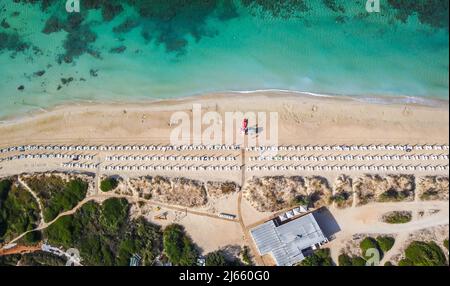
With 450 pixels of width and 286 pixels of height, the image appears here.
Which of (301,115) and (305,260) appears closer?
(305,260)

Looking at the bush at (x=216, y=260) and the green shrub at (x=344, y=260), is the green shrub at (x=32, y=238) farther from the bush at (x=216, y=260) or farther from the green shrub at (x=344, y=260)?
the green shrub at (x=344, y=260)

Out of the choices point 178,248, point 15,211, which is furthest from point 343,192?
point 15,211

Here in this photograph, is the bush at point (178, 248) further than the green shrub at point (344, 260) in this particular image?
Yes

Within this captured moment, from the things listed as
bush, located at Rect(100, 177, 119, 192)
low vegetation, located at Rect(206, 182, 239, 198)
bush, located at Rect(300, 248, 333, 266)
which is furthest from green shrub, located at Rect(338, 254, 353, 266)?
bush, located at Rect(100, 177, 119, 192)

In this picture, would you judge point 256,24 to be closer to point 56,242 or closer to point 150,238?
point 150,238

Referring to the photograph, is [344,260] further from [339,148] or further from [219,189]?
[219,189]

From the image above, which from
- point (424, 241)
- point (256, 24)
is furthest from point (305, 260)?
point (256, 24)

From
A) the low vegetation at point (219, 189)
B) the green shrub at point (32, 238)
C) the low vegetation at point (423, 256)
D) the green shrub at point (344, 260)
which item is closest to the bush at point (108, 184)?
the green shrub at point (32, 238)
